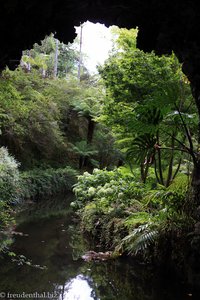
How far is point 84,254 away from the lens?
5633mm

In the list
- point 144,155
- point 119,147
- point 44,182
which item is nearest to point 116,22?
point 144,155

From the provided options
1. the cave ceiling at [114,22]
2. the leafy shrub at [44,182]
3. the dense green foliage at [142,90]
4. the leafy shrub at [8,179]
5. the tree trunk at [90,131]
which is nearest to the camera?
the cave ceiling at [114,22]

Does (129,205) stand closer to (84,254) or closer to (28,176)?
(84,254)

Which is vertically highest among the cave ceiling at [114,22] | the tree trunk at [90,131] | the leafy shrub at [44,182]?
the tree trunk at [90,131]

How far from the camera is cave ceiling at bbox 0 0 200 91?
3.19 m

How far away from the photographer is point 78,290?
4094mm

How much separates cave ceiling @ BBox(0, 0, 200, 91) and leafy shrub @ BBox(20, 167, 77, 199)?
8398 millimetres

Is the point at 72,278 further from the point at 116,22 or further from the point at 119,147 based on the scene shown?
the point at 119,147

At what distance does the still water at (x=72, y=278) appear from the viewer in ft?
13.1

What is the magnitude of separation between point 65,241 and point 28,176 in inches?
256

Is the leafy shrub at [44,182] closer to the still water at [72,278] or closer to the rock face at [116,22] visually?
the still water at [72,278]

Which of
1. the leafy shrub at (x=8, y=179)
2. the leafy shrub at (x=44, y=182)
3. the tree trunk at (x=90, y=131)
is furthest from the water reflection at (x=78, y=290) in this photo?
the tree trunk at (x=90, y=131)

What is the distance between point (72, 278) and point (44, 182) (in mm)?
9168

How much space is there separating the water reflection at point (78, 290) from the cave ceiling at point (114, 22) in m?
2.86
